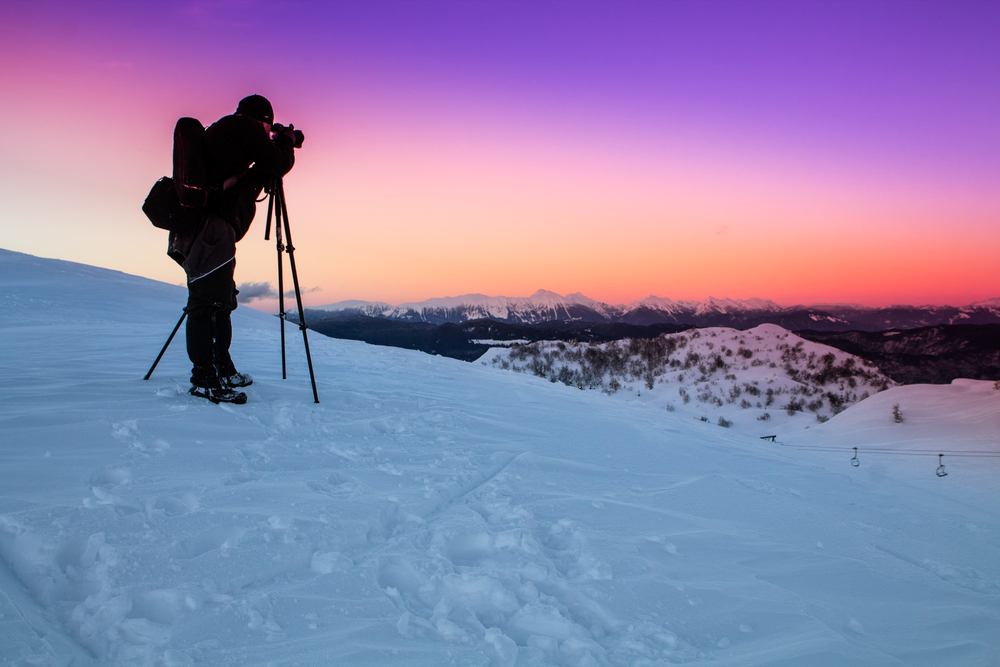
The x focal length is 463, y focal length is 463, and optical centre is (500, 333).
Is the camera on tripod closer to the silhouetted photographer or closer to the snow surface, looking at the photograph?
the silhouetted photographer

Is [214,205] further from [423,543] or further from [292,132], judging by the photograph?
[423,543]

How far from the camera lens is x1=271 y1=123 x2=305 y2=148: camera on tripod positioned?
3.61m

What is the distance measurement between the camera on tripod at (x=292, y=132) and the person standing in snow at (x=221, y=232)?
0.7 inches

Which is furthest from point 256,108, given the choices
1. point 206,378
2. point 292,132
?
point 206,378

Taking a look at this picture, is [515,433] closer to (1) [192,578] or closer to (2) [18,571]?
(1) [192,578]

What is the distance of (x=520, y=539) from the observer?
225 cm

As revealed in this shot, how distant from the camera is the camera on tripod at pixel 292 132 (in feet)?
11.9

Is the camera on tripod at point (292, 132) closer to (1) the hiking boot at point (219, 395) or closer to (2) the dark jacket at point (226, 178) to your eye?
(2) the dark jacket at point (226, 178)

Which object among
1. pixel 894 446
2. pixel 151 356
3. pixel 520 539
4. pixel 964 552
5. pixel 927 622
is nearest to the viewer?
pixel 927 622

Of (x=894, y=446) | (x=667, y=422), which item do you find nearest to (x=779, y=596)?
(x=667, y=422)

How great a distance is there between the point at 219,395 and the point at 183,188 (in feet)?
4.99

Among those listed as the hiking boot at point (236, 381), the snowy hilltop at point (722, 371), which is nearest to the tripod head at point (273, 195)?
the hiking boot at point (236, 381)

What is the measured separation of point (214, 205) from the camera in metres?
3.50

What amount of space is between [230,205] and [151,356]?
2.43 meters
